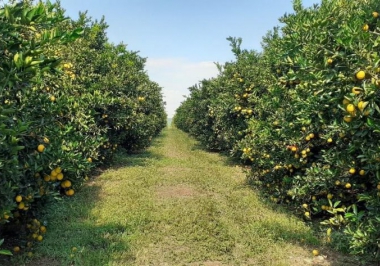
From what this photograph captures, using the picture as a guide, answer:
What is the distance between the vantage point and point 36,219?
14.4 ft

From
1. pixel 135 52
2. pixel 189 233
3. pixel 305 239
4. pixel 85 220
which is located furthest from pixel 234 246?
pixel 135 52

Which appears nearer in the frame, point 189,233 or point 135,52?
point 189,233

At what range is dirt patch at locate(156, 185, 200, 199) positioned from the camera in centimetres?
727

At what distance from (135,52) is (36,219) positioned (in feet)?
47.4

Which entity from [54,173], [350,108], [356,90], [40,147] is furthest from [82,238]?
[356,90]

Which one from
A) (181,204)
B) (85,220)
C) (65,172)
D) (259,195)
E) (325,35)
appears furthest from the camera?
(259,195)

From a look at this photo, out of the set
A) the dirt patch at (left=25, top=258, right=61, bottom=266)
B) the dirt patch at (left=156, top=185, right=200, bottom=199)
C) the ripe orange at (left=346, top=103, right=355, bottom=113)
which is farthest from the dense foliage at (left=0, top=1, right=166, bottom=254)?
the ripe orange at (left=346, top=103, right=355, bottom=113)

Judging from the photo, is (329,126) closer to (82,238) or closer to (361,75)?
(361,75)

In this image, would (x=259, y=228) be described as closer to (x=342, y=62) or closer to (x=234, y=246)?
(x=234, y=246)

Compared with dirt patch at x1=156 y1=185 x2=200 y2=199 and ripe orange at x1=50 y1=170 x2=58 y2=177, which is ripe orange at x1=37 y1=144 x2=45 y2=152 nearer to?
ripe orange at x1=50 y1=170 x2=58 y2=177

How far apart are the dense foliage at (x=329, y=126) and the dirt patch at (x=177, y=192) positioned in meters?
1.66

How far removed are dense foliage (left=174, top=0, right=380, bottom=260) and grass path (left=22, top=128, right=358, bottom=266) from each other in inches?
24.2

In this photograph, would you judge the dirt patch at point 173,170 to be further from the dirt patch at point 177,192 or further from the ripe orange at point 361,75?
the ripe orange at point 361,75

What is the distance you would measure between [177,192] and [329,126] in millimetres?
4167
